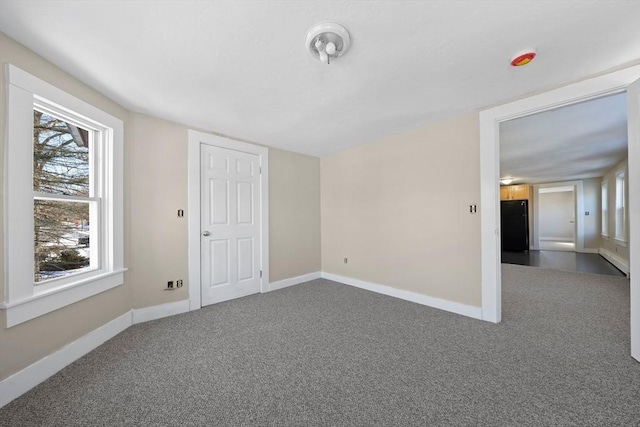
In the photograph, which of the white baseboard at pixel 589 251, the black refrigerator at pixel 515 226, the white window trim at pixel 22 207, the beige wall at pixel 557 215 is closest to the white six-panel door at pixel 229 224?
the white window trim at pixel 22 207

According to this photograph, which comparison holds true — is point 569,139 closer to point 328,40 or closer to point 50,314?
point 328,40

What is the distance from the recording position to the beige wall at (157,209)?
8.36 ft

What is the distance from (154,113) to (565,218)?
14801 millimetres

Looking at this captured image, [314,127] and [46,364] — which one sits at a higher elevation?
[314,127]

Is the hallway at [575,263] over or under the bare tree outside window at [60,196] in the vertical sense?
under

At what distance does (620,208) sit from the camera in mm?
5328

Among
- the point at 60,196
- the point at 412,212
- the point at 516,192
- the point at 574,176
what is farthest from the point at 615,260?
the point at 60,196

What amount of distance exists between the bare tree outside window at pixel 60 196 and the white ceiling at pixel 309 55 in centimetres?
51

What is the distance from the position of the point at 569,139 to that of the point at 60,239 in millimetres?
6410

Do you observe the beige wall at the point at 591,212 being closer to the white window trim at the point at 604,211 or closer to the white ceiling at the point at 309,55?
the white window trim at the point at 604,211

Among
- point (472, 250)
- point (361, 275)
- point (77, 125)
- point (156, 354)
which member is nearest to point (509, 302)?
point (472, 250)

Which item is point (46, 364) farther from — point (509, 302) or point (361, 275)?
point (509, 302)

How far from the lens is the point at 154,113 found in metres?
2.56

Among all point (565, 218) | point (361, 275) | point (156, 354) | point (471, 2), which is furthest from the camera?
point (565, 218)
